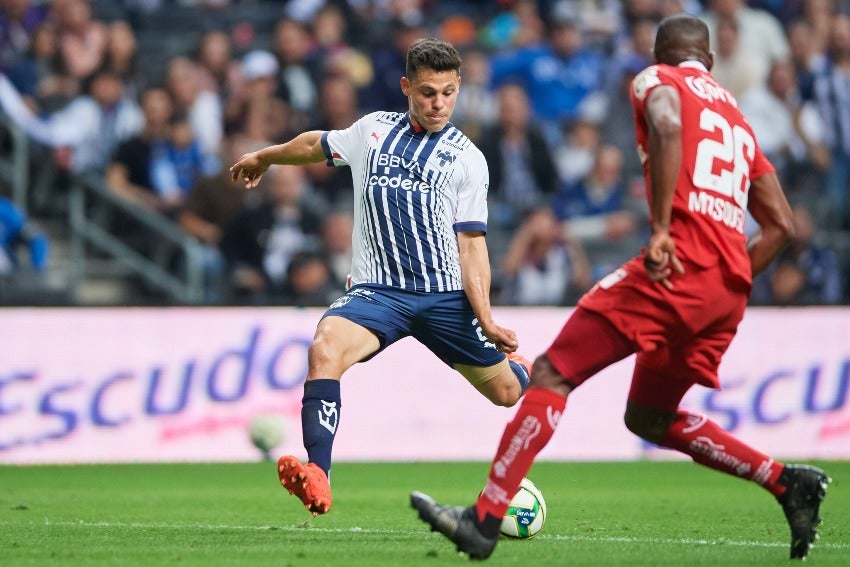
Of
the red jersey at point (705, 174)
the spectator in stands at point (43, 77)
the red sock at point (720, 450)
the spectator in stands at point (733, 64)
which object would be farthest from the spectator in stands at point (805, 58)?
the red jersey at point (705, 174)

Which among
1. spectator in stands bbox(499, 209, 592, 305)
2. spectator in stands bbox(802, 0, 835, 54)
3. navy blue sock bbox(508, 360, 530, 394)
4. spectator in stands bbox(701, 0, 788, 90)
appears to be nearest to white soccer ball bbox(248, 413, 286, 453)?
spectator in stands bbox(499, 209, 592, 305)

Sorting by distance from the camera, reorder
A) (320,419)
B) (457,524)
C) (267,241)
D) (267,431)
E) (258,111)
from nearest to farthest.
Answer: (457,524) → (320,419) → (267,431) → (267,241) → (258,111)

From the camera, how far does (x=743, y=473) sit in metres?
6.25

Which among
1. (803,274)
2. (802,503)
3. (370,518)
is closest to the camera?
(802,503)

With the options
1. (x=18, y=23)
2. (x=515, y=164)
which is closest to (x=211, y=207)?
(x=515, y=164)

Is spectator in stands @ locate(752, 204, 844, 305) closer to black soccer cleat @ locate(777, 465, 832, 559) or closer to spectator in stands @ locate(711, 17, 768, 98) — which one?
spectator in stands @ locate(711, 17, 768, 98)

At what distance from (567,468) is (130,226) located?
549cm

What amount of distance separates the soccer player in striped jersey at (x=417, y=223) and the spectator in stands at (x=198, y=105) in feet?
26.5

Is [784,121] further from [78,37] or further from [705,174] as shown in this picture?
[705,174]

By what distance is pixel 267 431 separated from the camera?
41.6 feet

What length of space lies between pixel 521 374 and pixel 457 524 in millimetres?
2455

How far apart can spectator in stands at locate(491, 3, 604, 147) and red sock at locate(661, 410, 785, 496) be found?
10.4 m

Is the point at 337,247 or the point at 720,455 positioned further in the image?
the point at 337,247

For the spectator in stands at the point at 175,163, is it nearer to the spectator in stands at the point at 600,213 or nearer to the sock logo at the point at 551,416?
the spectator in stands at the point at 600,213
